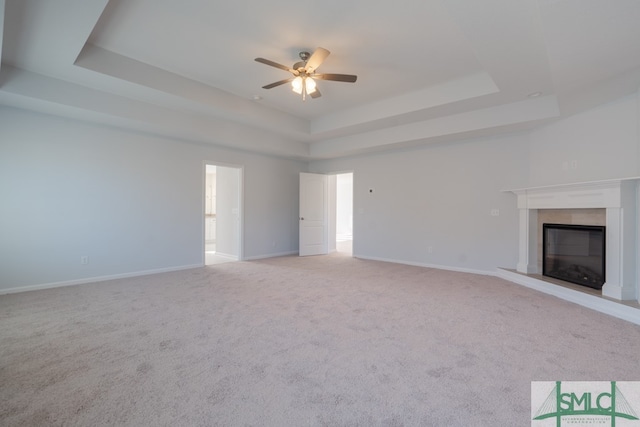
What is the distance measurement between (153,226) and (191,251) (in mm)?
866

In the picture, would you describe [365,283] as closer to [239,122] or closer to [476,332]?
[476,332]

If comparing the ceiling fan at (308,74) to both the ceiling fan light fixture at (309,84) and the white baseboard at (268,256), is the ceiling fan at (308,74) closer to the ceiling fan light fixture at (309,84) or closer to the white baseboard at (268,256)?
the ceiling fan light fixture at (309,84)

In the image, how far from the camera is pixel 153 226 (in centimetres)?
526

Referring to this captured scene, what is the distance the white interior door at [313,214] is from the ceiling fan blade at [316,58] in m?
4.01

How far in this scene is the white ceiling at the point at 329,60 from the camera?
254 centimetres

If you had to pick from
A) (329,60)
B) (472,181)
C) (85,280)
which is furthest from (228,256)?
(472,181)

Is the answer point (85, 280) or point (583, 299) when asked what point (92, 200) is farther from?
point (583, 299)

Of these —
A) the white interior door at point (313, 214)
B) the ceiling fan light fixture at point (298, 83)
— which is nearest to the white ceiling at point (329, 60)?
the ceiling fan light fixture at point (298, 83)

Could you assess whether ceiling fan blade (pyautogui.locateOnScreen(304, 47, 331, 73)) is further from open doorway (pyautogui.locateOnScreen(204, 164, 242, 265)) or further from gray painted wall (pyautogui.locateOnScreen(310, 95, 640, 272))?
open doorway (pyautogui.locateOnScreen(204, 164, 242, 265))

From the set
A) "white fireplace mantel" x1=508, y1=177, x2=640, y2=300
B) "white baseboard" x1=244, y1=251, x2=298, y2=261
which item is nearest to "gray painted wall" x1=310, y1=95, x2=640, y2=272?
"white fireplace mantel" x1=508, y1=177, x2=640, y2=300

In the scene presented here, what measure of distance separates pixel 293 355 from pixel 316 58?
2937 mm

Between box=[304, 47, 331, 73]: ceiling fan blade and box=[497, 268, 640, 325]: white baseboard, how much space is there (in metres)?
4.15

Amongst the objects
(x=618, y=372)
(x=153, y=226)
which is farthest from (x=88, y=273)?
(x=618, y=372)

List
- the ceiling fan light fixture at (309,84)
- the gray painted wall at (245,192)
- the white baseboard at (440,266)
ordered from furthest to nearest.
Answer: the white baseboard at (440,266) → the gray painted wall at (245,192) → the ceiling fan light fixture at (309,84)
